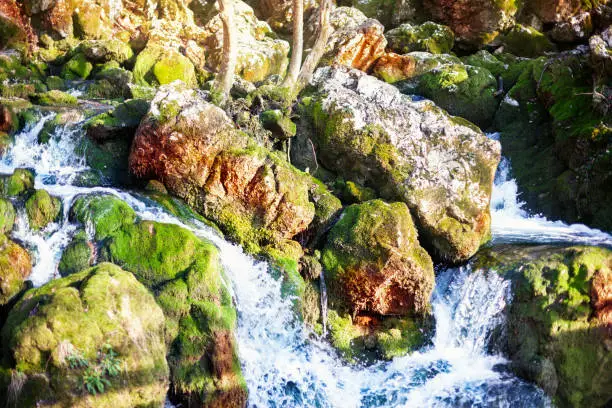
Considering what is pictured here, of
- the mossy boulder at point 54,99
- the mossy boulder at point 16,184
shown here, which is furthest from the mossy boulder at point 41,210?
the mossy boulder at point 54,99

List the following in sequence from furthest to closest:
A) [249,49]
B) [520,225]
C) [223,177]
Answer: [249,49] → [520,225] → [223,177]

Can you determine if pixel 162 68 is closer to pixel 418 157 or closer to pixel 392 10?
pixel 418 157

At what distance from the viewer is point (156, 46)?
17172 mm

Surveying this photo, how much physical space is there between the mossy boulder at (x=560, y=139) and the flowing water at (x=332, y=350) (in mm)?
3972

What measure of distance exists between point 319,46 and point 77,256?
334 inches

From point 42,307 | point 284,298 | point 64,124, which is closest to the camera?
point 42,307

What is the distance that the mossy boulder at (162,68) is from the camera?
16.3 m

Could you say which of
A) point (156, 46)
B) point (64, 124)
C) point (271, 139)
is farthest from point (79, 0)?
point (271, 139)

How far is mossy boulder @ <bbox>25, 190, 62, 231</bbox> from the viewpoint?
27.8 ft

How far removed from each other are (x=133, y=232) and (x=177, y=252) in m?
0.78

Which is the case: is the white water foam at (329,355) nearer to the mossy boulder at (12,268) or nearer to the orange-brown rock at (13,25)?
the mossy boulder at (12,268)

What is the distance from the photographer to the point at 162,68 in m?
16.4

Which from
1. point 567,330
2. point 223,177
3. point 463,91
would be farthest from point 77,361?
point 463,91

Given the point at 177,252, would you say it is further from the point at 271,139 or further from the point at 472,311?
the point at 472,311
